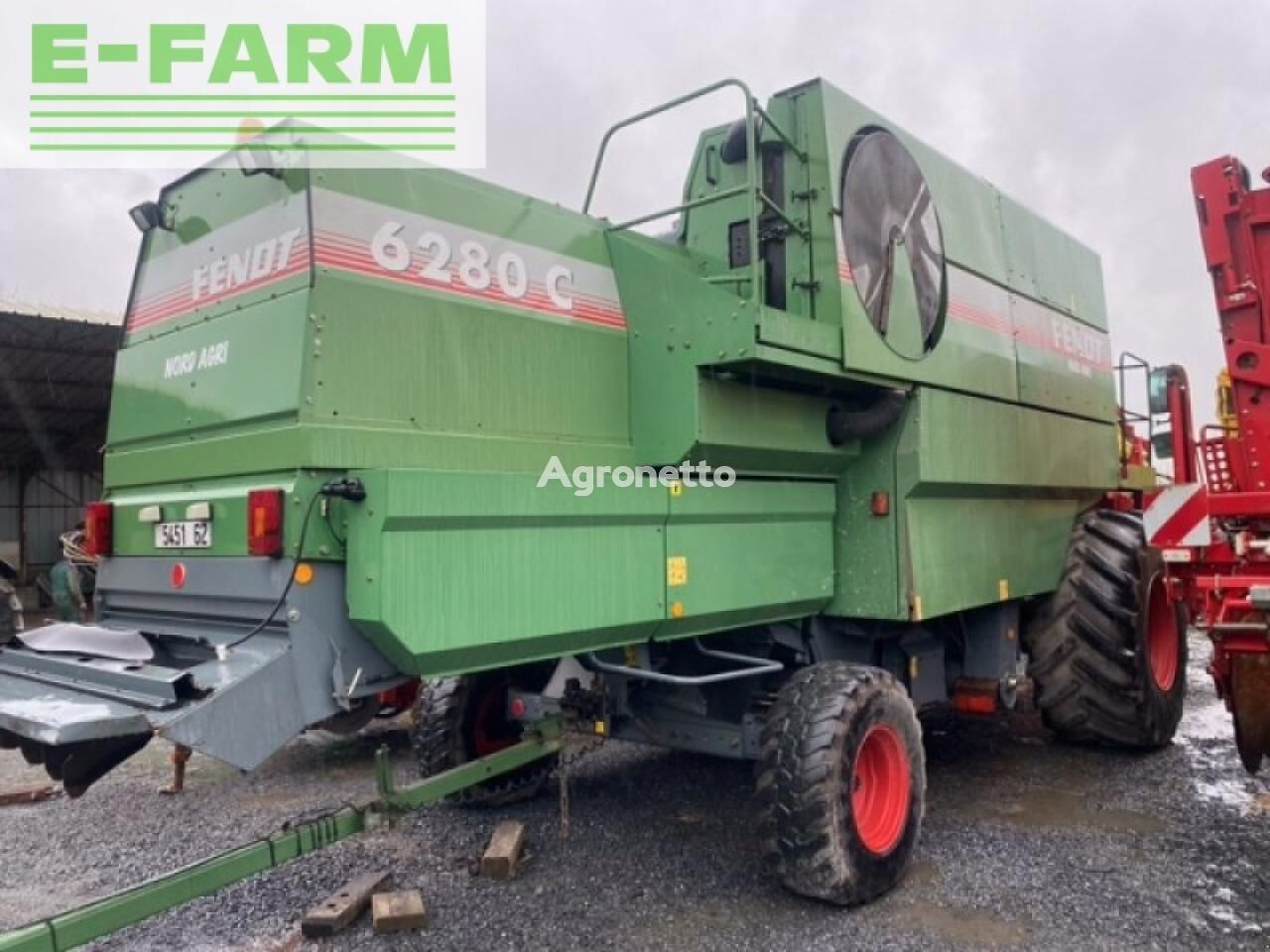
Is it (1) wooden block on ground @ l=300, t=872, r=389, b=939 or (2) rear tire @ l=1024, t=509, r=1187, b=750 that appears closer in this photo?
(1) wooden block on ground @ l=300, t=872, r=389, b=939

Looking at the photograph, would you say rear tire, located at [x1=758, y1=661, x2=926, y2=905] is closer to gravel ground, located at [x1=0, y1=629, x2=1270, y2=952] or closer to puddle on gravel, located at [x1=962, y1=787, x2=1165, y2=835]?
gravel ground, located at [x1=0, y1=629, x2=1270, y2=952]

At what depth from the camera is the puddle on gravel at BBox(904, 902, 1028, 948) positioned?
342cm

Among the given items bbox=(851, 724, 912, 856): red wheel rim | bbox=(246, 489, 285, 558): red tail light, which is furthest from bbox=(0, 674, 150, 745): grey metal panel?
bbox=(851, 724, 912, 856): red wheel rim

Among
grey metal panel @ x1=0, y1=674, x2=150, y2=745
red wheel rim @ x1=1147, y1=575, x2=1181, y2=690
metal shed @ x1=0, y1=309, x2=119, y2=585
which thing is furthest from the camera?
metal shed @ x1=0, y1=309, x2=119, y2=585

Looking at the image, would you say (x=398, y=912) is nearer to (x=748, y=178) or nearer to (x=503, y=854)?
(x=503, y=854)

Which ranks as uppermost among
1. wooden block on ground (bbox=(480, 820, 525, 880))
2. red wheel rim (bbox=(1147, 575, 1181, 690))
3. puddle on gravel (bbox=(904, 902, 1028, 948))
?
red wheel rim (bbox=(1147, 575, 1181, 690))

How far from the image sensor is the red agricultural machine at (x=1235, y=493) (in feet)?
13.2

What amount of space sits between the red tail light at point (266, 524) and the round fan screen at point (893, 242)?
2555 mm

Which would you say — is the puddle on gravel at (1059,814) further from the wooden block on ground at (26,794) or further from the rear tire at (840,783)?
the wooden block on ground at (26,794)

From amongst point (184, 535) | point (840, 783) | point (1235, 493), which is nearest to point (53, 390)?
point (184, 535)

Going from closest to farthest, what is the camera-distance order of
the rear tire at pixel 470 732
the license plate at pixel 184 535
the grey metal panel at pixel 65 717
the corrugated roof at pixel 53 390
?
the grey metal panel at pixel 65 717, the license plate at pixel 184 535, the rear tire at pixel 470 732, the corrugated roof at pixel 53 390

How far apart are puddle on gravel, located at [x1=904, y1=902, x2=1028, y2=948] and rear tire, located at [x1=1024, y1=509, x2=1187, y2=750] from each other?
2.29m

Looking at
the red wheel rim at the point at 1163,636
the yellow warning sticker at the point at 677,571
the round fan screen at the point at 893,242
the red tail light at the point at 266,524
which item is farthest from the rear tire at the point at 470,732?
the red wheel rim at the point at 1163,636

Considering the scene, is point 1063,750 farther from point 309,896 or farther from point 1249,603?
point 309,896
